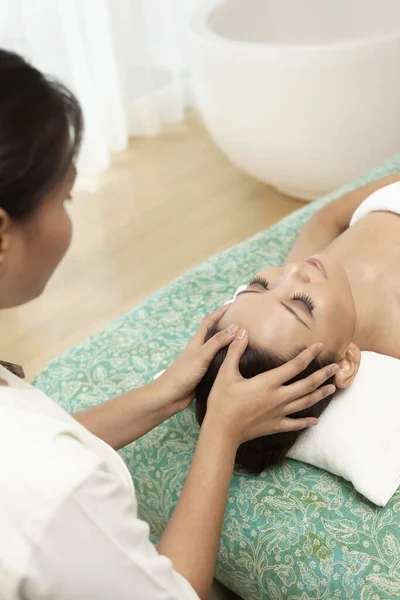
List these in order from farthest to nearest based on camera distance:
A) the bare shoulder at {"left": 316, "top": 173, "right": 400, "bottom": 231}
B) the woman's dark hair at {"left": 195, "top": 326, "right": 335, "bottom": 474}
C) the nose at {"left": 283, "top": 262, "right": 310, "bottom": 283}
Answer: the bare shoulder at {"left": 316, "top": 173, "right": 400, "bottom": 231} → the nose at {"left": 283, "top": 262, "right": 310, "bottom": 283} → the woman's dark hair at {"left": 195, "top": 326, "right": 335, "bottom": 474}

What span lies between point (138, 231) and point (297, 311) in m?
1.76

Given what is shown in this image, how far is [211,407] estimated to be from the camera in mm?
1129

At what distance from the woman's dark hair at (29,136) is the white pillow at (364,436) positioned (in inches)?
27.7

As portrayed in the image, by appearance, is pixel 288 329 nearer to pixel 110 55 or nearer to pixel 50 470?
pixel 50 470

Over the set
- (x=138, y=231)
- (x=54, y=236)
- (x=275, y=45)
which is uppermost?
(x=54, y=236)

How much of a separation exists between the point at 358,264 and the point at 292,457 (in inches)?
19.5

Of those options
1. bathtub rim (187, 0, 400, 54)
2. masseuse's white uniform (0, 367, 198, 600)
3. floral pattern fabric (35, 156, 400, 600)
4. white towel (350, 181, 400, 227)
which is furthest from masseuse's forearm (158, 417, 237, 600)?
bathtub rim (187, 0, 400, 54)

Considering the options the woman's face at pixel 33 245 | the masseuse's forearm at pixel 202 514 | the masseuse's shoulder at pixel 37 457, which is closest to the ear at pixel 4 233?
the woman's face at pixel 33 245

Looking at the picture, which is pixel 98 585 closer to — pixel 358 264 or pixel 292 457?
pixel 292 457

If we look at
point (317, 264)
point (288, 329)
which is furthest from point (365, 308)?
point (288, 329)

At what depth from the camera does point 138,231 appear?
9.75 ft

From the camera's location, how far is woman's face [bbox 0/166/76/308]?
81cm

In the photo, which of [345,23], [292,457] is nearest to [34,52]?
[345,23]

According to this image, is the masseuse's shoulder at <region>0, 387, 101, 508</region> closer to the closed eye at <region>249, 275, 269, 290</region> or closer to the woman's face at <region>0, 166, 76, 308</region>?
the woman's face at <region>0, 166, 76, 308</region>
